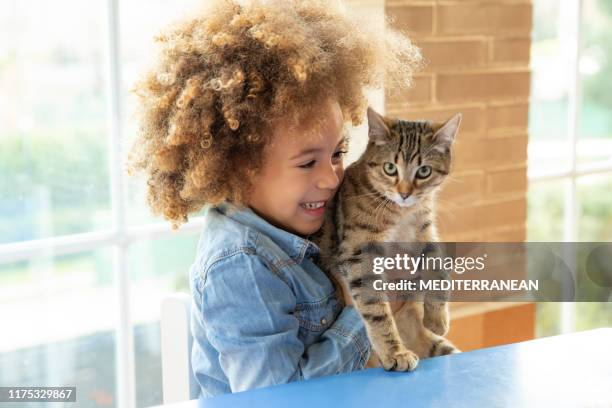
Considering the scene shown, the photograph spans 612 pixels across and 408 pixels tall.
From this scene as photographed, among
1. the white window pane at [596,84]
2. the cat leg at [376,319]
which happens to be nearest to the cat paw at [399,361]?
the cat leg at [376,319]

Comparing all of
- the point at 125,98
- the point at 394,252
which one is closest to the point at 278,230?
→ the point at 394,252

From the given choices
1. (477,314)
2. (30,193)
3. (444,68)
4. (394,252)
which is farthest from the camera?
(477,314)

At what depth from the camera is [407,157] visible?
52.2 inches

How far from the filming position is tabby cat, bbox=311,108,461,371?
1299mm

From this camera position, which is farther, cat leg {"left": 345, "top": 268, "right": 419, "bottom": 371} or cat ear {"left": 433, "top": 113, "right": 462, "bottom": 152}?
cat ear {"left": 433, "top": 113, "right": 462, "bottom": 152}

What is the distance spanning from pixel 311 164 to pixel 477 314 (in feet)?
4.35

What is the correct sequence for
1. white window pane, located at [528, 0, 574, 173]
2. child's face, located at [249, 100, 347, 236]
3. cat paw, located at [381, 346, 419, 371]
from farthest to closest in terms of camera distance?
white window pane, located at [528, 0, 574, 173] → child's face, located at [249, 100, 347, 236] → cat paw, located at [381, 346, 419, 371]

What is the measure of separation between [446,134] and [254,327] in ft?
1.67

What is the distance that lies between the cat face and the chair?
1.35 feet

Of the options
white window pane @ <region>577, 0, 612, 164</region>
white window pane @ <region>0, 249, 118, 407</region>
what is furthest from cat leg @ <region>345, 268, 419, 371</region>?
white window pane @ <region>577, 0, 612, 164</region>

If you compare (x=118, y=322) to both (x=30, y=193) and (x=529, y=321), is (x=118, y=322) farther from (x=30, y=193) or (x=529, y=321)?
(x=529, y=321)

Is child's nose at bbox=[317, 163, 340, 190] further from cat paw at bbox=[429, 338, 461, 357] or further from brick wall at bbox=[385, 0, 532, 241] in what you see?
brick wall at bbox=[385, 0, 532, 241]

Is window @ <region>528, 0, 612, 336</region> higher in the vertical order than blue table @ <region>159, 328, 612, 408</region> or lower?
higher

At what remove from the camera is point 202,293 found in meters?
1.17
